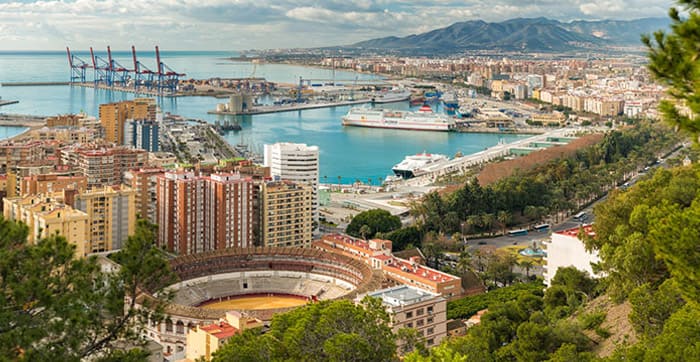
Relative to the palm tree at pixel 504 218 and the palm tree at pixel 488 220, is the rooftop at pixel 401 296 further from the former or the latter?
the palm tree at pixel 504 218

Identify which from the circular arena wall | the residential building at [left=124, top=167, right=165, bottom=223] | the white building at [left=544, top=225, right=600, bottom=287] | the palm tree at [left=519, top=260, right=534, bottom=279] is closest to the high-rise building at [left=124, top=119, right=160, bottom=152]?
the residential building at [left=124, top=167, right=165, bottom=223]

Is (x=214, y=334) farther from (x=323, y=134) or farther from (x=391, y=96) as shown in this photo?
(x=391, y=96)

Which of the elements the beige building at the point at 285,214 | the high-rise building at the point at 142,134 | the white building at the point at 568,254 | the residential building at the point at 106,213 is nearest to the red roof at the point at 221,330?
the white building at the point at 568,254

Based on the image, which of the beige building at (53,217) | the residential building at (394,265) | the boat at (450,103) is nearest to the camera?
the residential building at (394,265)

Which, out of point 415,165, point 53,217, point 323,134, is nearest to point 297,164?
point 53,217

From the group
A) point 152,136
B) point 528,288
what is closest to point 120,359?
point 528,288

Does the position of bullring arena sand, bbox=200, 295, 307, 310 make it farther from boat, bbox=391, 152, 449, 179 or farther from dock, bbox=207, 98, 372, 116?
dock, bbox=207, 98, 372, 116
